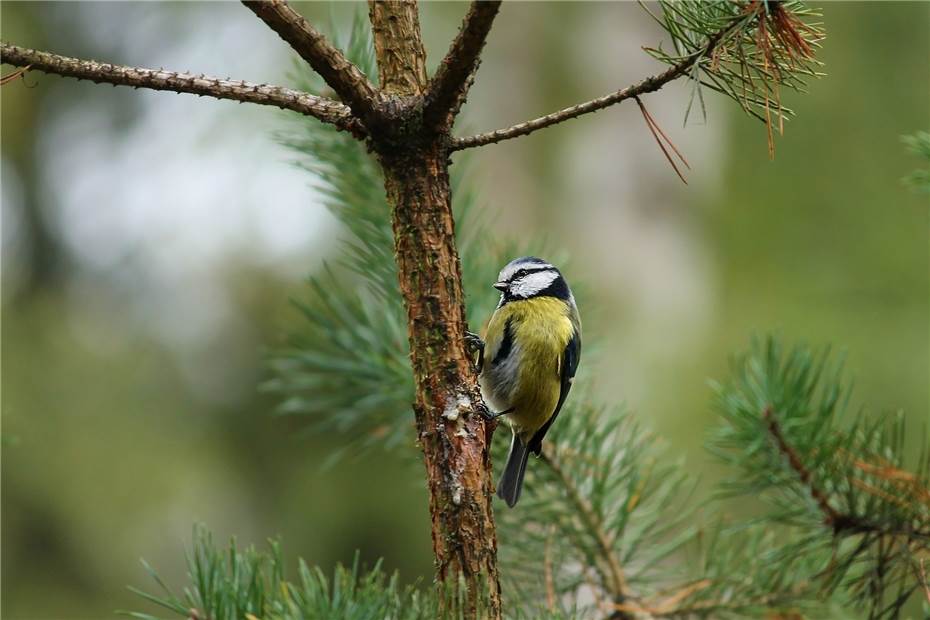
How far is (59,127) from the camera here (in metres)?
4.09

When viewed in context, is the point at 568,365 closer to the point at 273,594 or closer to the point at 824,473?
the point at 824,473

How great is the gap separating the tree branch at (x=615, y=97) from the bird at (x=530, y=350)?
85 centimetres

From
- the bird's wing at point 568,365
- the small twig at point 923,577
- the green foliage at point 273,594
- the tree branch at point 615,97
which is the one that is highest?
the tree branch at point 615,97

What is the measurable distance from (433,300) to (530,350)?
39.6 inches

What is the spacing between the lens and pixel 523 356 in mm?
2008

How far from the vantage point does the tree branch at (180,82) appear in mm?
914

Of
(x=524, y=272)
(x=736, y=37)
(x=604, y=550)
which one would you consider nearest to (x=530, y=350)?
(x=524, y=272)

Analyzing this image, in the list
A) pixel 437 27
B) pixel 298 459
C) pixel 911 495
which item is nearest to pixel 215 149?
pixel 437 27

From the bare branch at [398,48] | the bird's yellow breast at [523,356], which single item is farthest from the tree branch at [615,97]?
the bird's yellow breast at [523,356]

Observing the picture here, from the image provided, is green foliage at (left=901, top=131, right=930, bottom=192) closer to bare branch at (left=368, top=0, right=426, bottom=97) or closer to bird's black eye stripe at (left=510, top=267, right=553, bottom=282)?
bare branch at (left=368, top=0, right=426, bottom=97)

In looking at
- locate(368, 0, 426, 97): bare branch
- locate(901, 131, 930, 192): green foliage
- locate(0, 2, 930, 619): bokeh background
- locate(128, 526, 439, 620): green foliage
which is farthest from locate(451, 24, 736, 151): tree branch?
locate(0, 2, 930, 619): bokeh background

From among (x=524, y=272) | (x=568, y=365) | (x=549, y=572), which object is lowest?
(x=549, y=572)

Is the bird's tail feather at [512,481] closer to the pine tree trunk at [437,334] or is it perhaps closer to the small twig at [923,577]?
the pine tree trunk at [437,334]

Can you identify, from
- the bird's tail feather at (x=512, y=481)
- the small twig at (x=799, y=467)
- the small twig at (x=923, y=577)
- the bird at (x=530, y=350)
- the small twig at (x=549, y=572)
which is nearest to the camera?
the small twig at (x=923, y=577)
